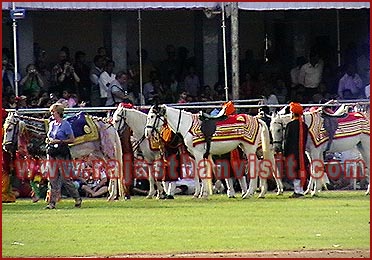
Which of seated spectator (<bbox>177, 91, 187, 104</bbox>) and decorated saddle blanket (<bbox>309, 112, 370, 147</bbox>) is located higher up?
seated spectator (<bbox>177, 91, 187, 104</bbox>)

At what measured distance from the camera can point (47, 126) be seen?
27.9 meters

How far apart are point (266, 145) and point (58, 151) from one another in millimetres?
5083

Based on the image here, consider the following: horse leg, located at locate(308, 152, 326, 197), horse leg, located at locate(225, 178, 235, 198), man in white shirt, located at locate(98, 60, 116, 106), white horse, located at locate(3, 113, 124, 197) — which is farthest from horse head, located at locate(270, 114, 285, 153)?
man in white shirt, located at locate(98, 60, 116, 106)

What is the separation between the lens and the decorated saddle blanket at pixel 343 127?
28.3 metres

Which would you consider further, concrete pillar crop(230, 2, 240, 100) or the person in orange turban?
concrete pillar crop(230, 2, 240, 100)

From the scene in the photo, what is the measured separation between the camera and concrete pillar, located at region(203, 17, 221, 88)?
108ft

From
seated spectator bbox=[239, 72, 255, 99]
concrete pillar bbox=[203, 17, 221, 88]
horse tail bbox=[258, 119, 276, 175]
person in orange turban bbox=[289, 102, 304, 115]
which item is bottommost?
horse tail bbox=[258, 119, 276, 175]

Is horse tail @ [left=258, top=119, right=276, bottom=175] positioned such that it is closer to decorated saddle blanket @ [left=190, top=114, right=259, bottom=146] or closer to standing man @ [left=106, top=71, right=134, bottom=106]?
decorated saddle blanket @ [left=190, top=114, right=259, bottom=146]

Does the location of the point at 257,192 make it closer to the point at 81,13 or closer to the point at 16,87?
the point at 16,87

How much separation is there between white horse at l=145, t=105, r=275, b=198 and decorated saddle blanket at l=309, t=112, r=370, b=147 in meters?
0.98

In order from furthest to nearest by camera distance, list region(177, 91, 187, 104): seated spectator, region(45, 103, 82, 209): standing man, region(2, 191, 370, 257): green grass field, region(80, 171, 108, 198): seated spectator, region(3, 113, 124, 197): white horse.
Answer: region(177, 91, 187, 104): seated spectator < region(80, 171, 108, 198): seated spectator < region(3, 113, 124, 197): white horse < region(45, 103, 82, 209): standing man < region(2, 191, 370, 257): green grass field

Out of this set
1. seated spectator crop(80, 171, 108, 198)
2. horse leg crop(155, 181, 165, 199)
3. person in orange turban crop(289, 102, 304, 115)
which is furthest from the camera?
seated spectator crop(80, 171, 108, 198)

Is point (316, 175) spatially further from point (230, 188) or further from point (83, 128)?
point (83, 128)

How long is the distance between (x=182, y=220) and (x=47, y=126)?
681 centimetres
